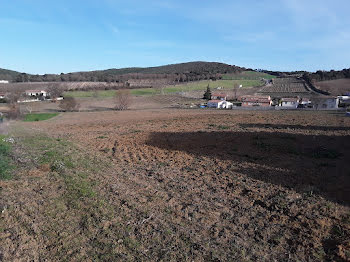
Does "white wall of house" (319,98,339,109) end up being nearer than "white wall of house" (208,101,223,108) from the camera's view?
Yes

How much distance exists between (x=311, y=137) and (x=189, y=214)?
1332cm

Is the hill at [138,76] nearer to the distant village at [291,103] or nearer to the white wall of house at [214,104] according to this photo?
the white wall of house at [214,104]

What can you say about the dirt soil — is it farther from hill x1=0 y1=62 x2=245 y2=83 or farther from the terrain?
hill x1=0 y1=62 x2=245 y2=83

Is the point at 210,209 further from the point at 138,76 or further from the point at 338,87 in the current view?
the point at 138,76

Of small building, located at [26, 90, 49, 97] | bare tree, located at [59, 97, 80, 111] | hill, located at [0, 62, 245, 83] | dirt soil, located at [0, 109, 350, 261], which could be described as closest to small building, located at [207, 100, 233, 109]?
bare tree, located at [59, 97, 80, 111]

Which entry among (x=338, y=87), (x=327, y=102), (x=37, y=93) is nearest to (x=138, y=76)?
(x=37, y=93)

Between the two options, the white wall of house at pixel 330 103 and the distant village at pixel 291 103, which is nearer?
the distant village at pixel 291 103

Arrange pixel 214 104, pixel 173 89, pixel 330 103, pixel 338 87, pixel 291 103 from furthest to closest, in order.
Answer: pixel 173 89
pixel 338 87
pixel 291 103
pixel 214 104
pixel 330 103

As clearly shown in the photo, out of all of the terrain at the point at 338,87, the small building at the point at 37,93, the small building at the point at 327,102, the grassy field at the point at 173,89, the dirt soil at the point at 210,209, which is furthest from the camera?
the grassy field at the point at 173,89

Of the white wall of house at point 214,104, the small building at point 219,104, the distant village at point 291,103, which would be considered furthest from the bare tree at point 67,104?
the small building at point 219,104

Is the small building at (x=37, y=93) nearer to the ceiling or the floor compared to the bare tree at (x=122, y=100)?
nearer to the ceiling

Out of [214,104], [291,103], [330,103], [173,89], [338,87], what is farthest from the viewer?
[173,89]

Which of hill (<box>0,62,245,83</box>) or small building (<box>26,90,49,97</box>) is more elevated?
hill (<box>0,62,245,83</box>)

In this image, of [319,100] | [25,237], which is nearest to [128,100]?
[319,100]
